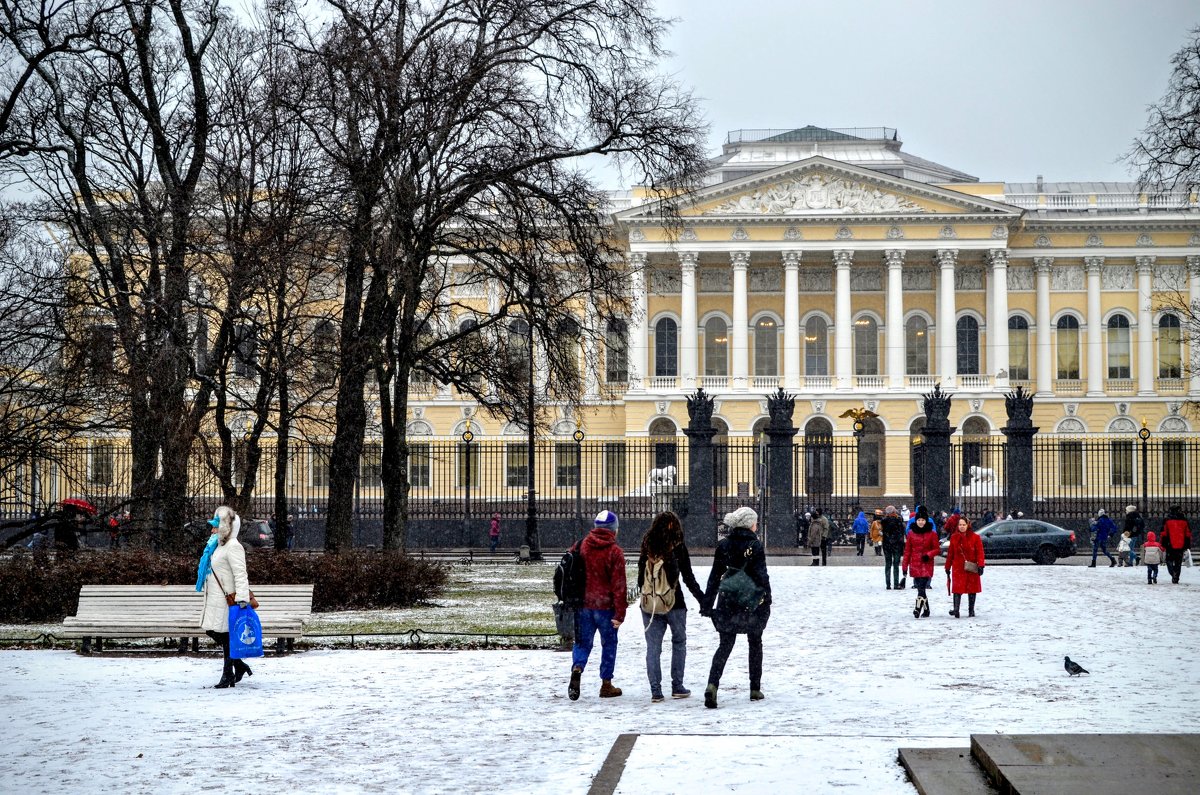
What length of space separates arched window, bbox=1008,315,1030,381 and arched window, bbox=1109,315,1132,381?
4.12 m

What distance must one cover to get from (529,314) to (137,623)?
933 cm

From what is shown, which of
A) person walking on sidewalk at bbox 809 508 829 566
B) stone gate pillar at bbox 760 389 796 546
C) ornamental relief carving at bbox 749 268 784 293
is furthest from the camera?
ornamental relief carving at bbox 749 268 784 293

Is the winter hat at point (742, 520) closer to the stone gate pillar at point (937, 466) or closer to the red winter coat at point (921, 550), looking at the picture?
the red winter coat at point (921, 550)

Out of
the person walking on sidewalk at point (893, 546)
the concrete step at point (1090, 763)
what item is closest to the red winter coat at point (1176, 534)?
the person walking on sidewalk at point (893, 546)

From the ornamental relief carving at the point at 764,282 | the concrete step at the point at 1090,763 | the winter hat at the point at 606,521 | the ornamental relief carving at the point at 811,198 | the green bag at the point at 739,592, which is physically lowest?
the concrete step at the point at 1090,763

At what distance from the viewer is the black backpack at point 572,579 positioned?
1147cm

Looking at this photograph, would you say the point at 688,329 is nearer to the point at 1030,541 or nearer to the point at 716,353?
the point at 716,353

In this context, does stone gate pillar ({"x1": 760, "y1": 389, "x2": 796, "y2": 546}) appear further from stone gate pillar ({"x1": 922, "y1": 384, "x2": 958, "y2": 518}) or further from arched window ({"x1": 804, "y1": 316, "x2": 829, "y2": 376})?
arched window ({"x1": 804, "y1": 316, "x2": 829, "y2": 376})

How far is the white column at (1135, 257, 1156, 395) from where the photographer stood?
6794 cm

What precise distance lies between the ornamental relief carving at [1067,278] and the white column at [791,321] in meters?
13.0

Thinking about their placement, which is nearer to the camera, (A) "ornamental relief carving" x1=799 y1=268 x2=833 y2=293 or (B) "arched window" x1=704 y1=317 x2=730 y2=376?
(A) "ornamental relief carving" x1=799 y1=268 x2=833 y2=293

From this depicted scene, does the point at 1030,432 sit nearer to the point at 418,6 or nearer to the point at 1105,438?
the point at 418,6

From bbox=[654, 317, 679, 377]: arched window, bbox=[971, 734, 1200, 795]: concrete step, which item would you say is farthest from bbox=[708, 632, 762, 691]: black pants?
bbox=[654, 317, 679, 377]: arched window

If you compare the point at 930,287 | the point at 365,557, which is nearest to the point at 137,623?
the point at 365,557
